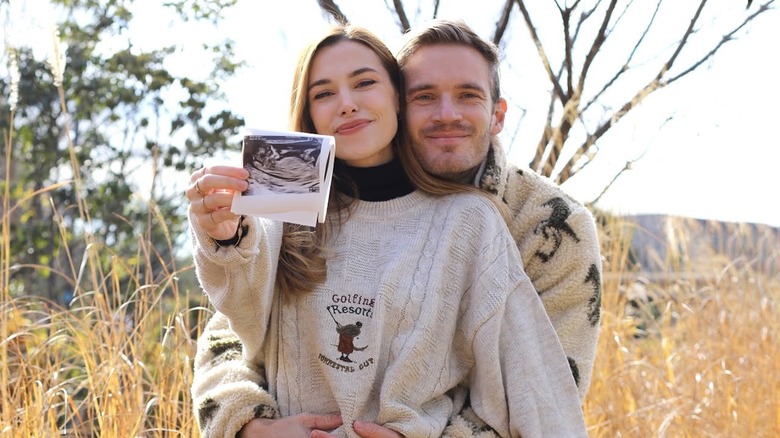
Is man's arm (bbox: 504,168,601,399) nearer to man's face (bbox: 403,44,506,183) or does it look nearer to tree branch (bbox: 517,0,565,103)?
man's face (bbox: 403,44,506,183)

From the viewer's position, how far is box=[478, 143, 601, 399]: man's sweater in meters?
2.35

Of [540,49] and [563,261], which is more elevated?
[540,49]

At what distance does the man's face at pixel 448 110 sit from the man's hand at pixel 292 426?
2.16 ft

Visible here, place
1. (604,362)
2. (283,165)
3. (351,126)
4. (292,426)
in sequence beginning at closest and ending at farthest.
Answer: (283,165)
(292,426)
(351,126)
(604,362)

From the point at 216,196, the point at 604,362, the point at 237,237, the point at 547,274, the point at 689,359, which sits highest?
the point at 216,196

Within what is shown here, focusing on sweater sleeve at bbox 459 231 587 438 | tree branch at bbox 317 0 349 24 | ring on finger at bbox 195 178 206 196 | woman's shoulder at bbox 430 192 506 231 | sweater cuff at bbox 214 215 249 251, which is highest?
tree branch at bbox 317 0 349 24

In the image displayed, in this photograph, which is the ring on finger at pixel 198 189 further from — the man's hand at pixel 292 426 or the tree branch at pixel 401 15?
the tree branch at pixel 401 15

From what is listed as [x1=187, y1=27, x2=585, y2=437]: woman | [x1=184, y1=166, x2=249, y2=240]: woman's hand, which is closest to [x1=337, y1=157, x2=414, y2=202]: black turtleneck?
[x1=187, y1=27, x2=585, y2=437]: woman

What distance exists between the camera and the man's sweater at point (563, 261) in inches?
92.4

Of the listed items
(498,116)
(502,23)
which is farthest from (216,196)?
(502,23)

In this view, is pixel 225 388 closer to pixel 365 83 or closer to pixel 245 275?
pixel 245 275

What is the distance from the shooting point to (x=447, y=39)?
7.89ft

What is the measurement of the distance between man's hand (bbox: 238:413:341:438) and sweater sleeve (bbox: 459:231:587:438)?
32 centimetres

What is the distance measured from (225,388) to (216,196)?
57cm
